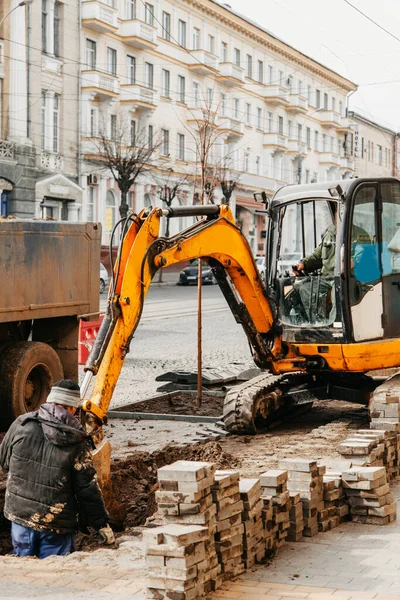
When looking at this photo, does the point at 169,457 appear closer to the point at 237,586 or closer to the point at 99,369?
the point at 99,369

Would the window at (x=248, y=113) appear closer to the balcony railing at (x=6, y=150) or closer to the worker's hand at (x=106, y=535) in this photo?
the balcony railing at (x=6, y=150)

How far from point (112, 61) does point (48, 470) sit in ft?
148

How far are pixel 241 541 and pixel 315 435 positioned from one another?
189 inches

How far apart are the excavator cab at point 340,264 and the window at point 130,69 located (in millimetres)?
40647

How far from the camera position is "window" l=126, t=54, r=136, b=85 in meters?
51.6

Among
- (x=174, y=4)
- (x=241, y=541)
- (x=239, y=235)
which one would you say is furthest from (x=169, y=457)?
(x=174, y=4)

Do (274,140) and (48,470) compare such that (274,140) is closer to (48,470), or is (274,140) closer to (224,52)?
(224,52)

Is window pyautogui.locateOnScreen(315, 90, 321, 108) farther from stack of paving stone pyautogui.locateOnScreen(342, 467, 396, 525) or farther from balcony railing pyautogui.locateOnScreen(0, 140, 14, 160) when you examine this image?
stack of paving stone pyautogui.locateOnScreen(342, 467, 396, 525)

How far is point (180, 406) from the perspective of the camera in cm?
1436

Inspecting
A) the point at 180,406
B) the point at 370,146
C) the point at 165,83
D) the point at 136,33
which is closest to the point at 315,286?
the point at 180,406

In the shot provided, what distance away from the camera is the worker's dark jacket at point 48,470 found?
7.03 meters

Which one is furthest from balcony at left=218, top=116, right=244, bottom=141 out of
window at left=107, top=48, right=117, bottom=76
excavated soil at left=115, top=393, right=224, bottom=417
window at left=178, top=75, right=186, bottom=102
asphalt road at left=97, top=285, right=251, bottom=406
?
excavated soil at left=115, top=393, right=224, bottom=417

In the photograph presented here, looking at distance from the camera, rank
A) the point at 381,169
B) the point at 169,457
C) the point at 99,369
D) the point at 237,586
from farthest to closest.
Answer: the point at 381,169, the point at 169,457, the point at 99,369, the point at 237,586

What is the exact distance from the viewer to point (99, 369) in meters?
9.18
